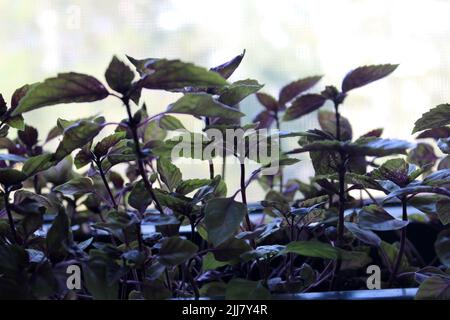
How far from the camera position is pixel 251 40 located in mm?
1084

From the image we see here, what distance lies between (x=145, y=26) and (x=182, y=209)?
2.09ft

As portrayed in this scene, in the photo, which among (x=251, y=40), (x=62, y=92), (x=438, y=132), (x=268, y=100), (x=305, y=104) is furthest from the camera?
(x=251, y=40)

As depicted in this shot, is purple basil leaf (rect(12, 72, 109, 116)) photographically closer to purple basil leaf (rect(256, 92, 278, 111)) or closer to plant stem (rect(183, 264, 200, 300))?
plant stem (rect(183, 264, 200, 300))

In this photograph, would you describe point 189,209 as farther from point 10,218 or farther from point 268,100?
point 268,100

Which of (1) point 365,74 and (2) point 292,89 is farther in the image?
(2) point 292,89

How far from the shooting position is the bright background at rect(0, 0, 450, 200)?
1.07 m

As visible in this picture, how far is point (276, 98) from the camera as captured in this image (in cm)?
88

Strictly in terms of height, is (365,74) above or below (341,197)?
above

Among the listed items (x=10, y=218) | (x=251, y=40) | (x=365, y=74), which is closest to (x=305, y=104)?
(x=365, y=74)

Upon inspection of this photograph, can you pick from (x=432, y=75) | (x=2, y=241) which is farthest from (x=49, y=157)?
(x=432, y=75)

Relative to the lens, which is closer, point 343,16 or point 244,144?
point 244,144

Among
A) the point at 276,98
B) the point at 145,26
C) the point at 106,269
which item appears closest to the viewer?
the point at 106,269

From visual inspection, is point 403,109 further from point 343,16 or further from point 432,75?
point 343,16
